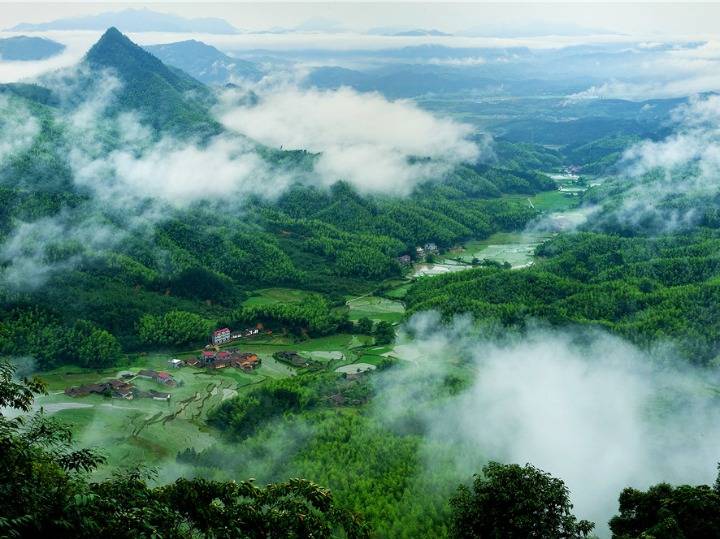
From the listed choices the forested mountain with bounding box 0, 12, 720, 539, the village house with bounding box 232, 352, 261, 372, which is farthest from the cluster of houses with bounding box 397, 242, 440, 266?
the village house with bounding box 232, 352, 261, 372

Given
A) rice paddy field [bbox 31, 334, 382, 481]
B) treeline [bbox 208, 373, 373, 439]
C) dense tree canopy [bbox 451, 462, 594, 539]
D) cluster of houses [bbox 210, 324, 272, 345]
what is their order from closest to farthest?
dense tree canopy [bbox 451, 462, 594, 539] < rice paddy field [bbox 31, 334, 382, 481] < treeline [bbox 208, 373, 373, 439] < cluster of houses [bbox 210, 324, 272, 345]

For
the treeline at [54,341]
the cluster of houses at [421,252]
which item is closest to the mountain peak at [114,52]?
the cluster of houses at [421,252]

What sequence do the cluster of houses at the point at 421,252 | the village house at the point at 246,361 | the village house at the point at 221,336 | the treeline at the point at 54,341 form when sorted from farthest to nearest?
the cluster of houses at the point at 421,252
the village house at the point at 221,336
the village house at the point at 246,361
the treeline at the point at 54,341

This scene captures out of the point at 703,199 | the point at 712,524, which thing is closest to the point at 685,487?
the point at 712,524

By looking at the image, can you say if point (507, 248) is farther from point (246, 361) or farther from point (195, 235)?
point (246, 361)

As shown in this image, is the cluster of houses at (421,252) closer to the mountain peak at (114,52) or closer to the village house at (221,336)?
the village house at (221,336)

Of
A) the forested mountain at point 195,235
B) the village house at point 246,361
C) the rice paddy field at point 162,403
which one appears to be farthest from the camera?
the forested mountain at point 195,235

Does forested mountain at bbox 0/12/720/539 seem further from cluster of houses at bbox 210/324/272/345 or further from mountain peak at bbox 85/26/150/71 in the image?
mountain peak at bbox 85/26/150/71
